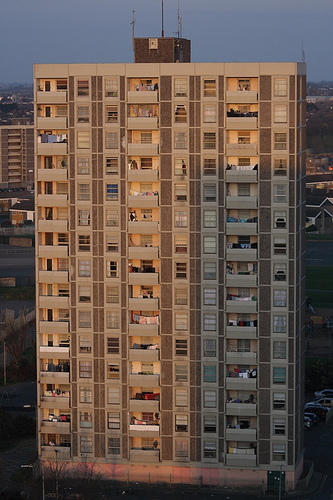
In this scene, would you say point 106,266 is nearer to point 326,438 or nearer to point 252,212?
point 252,212

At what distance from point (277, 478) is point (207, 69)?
16977 mm

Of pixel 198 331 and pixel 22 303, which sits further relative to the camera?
pixel 22 303

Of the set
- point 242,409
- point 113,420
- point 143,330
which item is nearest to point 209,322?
point 143,330

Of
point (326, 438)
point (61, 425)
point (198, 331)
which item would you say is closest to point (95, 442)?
point (61, 425)

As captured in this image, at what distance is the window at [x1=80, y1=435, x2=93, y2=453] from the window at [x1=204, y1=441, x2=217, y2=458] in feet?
16.1

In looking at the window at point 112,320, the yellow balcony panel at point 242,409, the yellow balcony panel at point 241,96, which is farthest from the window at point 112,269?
the yellow balcony panel at point 241,96

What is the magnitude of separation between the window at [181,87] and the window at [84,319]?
32.6 ft

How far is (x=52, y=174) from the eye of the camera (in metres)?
54.0

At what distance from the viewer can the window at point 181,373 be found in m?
53.8

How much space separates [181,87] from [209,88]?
1.14 m

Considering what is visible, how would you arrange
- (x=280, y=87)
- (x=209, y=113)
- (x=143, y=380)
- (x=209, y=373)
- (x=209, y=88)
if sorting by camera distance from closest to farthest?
(x=280, y=87) < (x=209, y=88) < (x=209, y=113) < (x=209, y=373) < (x=143, y=380)

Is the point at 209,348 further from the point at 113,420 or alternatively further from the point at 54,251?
the point at 54,251

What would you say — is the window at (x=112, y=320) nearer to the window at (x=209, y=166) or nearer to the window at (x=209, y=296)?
the window at (x=209, y=296)

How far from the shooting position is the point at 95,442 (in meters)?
54.5
